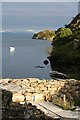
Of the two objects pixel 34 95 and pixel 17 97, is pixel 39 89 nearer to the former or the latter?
pixel 34 95

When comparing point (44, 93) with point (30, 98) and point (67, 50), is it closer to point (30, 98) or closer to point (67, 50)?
point (30, 98)

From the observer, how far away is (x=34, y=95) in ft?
78.9

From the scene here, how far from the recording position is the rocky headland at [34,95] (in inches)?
910

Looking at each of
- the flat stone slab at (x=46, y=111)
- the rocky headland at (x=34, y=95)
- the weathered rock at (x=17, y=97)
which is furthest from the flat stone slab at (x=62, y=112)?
the weathered rock at (x=17, y=97)

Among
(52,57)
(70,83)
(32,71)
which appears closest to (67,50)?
(52,57)

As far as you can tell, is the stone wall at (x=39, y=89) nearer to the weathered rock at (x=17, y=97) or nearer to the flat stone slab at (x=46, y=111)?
the weathered rock at (x=17, y=97)

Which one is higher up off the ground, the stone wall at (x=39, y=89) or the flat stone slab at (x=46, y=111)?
the stone wall at (x=39, y=89)

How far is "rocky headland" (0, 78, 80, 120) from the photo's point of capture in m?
23.1

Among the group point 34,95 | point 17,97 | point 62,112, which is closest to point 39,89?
point 34,95

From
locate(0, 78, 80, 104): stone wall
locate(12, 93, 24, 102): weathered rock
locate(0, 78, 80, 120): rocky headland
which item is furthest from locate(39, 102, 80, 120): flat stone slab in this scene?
locate(12, 93, 24, 102): weathered rock

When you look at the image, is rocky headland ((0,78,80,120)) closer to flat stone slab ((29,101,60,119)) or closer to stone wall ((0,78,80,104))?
stone wall ((0,78,80,104))

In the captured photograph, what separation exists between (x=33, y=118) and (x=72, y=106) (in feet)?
6.93

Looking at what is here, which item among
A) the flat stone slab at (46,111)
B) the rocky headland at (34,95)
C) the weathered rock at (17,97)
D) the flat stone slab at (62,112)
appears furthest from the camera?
the weathered rock at (17,97)

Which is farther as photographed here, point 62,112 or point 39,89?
point 39,89
